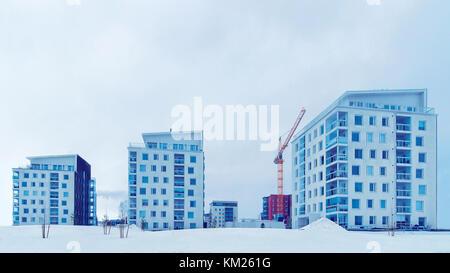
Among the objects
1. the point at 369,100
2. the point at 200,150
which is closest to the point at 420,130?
the point at 369,100

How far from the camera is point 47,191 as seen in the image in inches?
2643

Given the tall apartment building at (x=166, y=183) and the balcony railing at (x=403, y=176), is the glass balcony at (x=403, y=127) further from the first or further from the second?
the tall apartment building at (x=166, y=183)

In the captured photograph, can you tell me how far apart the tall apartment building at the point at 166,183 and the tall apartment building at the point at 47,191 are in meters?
19.3

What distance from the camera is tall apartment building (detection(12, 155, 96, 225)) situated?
2571 inches

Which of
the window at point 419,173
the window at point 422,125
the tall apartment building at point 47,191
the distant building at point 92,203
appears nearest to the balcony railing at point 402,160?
the window at point 419,173

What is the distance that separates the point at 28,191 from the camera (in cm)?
6638

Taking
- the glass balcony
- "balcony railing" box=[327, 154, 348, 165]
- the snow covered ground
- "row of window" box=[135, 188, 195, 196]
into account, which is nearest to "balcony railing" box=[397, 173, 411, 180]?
the glass balcony

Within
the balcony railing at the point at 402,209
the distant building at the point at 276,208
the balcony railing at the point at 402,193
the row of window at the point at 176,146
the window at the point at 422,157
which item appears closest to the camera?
the balcony railing at the point at 402,209

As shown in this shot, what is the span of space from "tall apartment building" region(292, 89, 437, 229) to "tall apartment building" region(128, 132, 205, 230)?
2381 centimetres

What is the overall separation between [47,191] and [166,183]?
27776 millimetres

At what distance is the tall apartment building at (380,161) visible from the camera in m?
39.6
